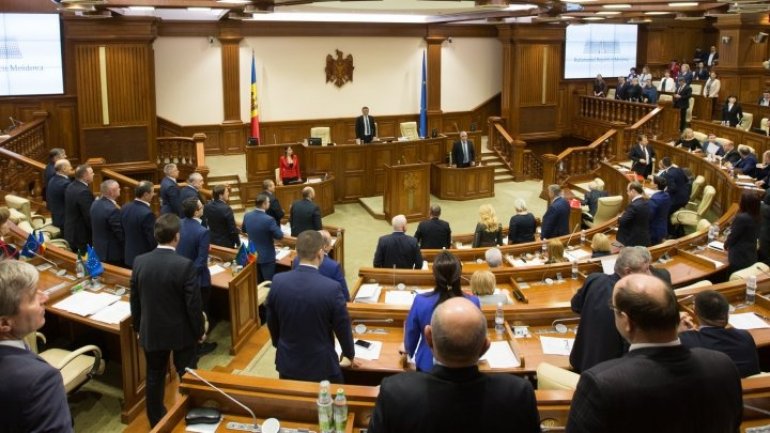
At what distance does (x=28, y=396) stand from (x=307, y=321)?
1.54 meters

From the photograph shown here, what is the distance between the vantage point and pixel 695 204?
10.2 meters

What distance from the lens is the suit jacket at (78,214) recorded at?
6887mm

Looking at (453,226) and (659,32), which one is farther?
(659,32)

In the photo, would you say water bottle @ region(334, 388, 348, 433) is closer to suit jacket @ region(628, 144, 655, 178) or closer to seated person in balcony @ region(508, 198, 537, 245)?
seated person in balcony @ region(508, 198, 537, 245)

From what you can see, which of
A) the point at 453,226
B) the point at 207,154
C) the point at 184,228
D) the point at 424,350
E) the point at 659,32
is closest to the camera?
the point at 424,350

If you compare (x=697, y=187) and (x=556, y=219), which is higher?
(x=697, y=187)

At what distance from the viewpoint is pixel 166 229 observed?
3.95 m

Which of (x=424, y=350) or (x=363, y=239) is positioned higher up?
(x=424, y=350)

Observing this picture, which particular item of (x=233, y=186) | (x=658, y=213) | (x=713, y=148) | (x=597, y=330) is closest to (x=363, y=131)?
(x=233, y=186)

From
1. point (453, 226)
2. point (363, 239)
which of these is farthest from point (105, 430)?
point (453, 226)

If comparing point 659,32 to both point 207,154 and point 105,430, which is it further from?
point 105,430

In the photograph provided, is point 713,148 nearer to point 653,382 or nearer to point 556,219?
point 556,219

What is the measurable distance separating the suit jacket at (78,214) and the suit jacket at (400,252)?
3076 millimetres

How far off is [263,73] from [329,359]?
11.5m
